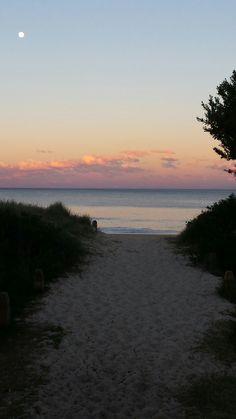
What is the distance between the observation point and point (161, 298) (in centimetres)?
1245

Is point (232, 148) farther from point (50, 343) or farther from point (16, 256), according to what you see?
point (50, 343)

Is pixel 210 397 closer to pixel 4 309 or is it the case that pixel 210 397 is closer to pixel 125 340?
pixel 125 340

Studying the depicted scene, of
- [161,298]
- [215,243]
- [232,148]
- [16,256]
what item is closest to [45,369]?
[161,298]

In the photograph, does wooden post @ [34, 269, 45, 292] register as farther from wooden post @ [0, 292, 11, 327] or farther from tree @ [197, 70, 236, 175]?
tree @ [197, 70, 236, 175]

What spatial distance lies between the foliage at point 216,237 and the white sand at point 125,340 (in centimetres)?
109

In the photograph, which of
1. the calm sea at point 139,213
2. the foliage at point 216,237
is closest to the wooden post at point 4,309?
the foliage at point 216,237

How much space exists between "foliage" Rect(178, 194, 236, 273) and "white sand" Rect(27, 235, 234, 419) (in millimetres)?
1087

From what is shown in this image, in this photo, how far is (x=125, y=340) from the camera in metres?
9.02

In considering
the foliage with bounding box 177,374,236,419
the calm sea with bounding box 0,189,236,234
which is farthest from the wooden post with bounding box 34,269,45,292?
the calm sea with bounding box 0,189,236,234

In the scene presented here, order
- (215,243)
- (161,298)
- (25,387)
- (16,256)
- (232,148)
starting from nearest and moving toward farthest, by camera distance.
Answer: (25,387) < (161,298) < (16,256) < (215,243) < (232,148)

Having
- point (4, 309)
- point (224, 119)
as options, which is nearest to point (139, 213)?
point (224, 119)

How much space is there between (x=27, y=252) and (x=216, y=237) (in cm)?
834

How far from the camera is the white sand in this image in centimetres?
648

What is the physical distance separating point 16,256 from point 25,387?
7.75 metres
